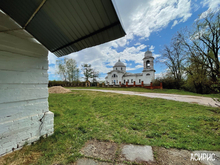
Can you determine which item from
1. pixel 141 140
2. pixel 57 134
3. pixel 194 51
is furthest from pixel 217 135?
pixel 194 51

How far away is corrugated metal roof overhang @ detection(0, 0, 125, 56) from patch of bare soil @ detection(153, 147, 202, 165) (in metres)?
2.27

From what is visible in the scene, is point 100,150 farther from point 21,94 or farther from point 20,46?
point 20,46

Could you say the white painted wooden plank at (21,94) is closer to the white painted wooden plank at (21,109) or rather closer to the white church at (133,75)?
the white painted wooden plank at (21,109)

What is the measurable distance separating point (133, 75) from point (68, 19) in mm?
39184

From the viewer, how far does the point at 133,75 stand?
3931 centimetres

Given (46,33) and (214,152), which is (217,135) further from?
(46,33)

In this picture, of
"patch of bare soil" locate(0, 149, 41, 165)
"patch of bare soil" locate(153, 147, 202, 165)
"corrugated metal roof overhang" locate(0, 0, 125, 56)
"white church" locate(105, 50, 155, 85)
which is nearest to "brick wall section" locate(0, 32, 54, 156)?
"patch of bare soil" locate(0, 149, 41, 165)

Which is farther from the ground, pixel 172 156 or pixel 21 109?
pixel 21 109

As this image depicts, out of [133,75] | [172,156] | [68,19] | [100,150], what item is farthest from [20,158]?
[133,75]

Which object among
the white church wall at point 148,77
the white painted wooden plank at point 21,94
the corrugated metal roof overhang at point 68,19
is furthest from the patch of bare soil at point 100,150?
the white church wall at point 148,77

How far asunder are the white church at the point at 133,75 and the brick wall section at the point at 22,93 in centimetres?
2461

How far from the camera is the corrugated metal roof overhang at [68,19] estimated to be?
4.34ft

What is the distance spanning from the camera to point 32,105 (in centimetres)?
214

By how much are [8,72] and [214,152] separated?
4.16 m
